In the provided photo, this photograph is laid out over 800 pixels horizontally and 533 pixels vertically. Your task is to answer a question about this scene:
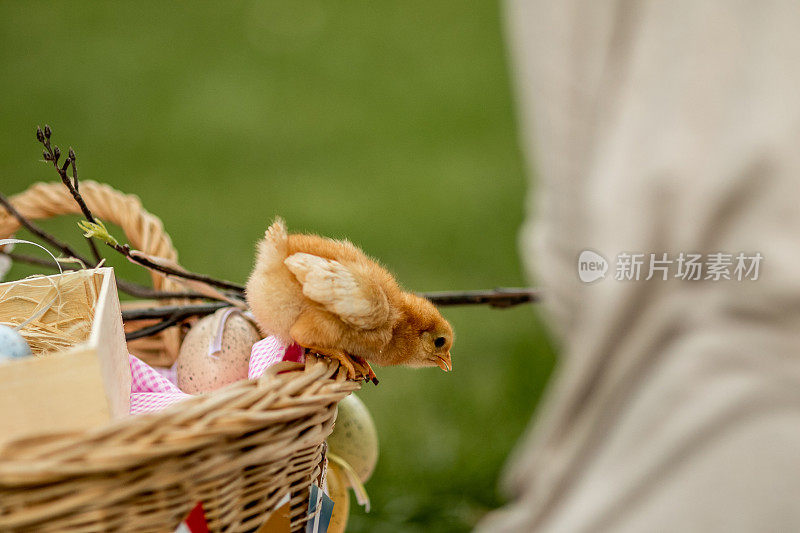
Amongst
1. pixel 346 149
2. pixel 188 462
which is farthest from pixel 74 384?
pixel 346 149

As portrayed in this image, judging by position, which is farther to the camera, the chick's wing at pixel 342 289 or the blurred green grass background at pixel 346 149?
the blurred green grass background at pixel 346 149

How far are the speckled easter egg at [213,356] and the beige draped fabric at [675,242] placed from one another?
617 millimetres

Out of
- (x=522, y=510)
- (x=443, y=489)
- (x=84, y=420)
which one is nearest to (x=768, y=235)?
(x=522, y=510)

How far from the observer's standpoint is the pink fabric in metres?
0.82

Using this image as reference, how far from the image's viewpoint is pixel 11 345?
2.50 feet

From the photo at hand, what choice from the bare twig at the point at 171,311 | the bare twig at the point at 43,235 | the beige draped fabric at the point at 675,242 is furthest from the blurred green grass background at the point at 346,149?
the bare twig at the point at 43,235

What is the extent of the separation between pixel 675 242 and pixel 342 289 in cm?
65
